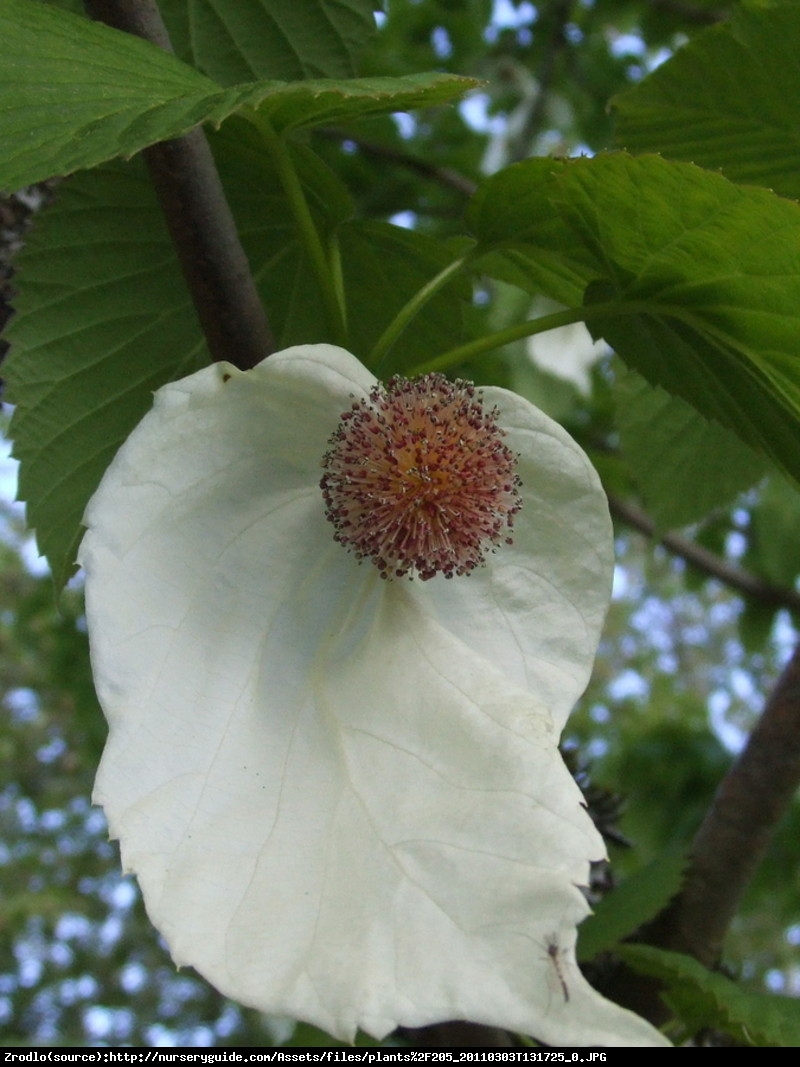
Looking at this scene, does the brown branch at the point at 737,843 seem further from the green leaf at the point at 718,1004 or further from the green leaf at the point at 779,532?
the green leaf at the point at 779,532

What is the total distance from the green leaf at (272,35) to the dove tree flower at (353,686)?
0.35m

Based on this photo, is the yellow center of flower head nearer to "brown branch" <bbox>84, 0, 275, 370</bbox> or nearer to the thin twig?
"brown branch" <bbox>84, 0, 275, 370</bbox>

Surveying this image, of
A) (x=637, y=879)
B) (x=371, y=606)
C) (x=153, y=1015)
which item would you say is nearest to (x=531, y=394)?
(x=637, y=879)

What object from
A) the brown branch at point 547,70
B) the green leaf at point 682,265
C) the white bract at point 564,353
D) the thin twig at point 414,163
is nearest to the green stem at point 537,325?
the green leaf at point 682,265

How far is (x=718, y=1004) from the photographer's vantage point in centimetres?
80

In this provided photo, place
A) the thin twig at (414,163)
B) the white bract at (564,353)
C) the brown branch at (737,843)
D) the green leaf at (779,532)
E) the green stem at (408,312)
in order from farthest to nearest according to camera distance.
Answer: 1. the thin twig at (414,163)
2. the green leaf at (779,532)
3. the white bract at (564,353)
4. the brown branch at (737,843)
5. the green stem at (408,312)

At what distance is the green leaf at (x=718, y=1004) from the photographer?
2.46 ft

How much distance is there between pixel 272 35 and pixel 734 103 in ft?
1.25

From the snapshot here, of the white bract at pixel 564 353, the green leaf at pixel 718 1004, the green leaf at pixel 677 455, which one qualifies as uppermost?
the green leaf at pixel 677 455

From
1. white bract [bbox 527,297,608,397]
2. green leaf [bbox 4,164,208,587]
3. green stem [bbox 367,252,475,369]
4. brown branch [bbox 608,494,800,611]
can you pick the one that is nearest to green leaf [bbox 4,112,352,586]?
green leaf [bbox 4,164,208,587]

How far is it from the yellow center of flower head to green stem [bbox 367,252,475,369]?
3 centimetres

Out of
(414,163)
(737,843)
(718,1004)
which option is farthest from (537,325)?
(414,163)

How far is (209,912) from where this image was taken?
1.54ft

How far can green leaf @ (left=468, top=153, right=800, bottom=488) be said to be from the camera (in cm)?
57
